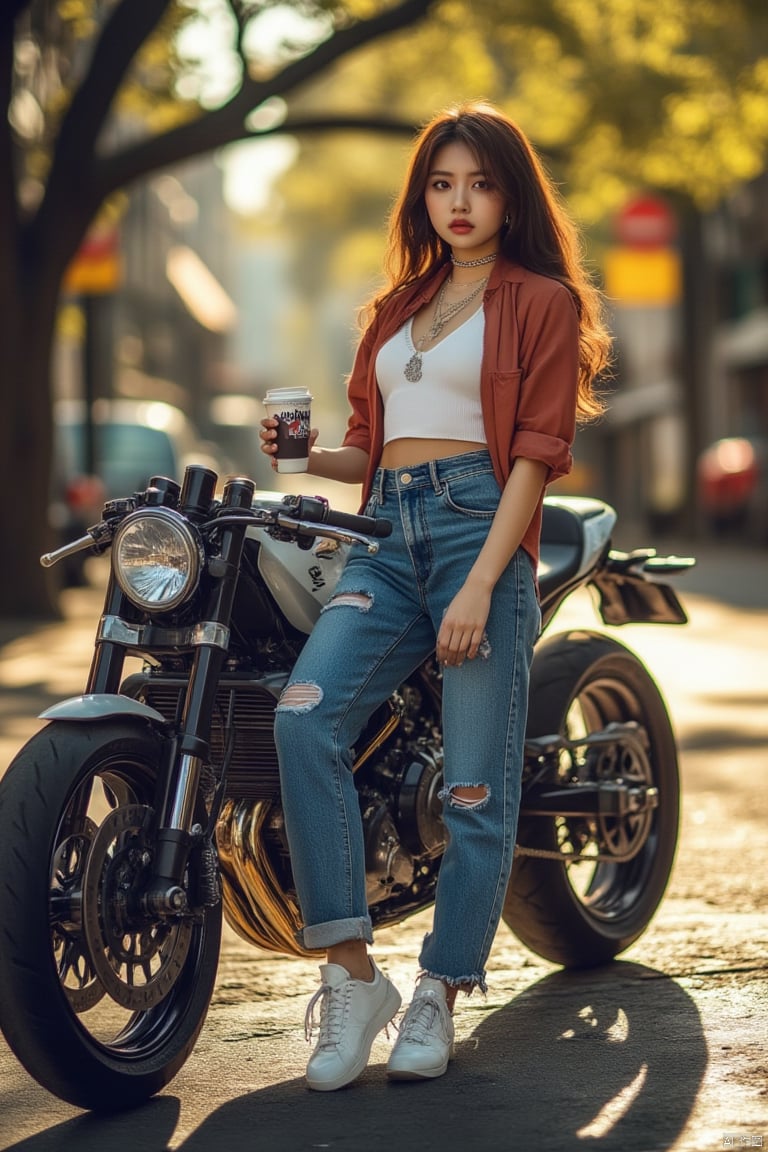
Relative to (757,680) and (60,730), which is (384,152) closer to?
(757,680)

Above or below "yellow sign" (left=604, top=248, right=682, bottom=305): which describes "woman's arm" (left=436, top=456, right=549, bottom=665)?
below

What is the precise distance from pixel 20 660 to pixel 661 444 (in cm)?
3562

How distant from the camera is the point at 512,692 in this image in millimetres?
4039

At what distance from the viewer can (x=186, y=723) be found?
379 centimetres

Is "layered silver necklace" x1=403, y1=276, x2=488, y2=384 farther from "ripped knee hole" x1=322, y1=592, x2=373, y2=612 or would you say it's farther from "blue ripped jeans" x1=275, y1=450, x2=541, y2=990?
"ripped knee hole" x1=322, y1=592, x2=373, y2=612

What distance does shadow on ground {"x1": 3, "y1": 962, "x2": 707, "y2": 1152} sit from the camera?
3502mm

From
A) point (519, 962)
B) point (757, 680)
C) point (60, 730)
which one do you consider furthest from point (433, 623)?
point (757, 680)

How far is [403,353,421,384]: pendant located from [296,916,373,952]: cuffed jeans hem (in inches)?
42.8

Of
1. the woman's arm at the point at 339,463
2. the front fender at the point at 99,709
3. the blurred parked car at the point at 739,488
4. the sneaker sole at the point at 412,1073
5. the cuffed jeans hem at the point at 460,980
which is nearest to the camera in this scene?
the front fender at the point at 99,709

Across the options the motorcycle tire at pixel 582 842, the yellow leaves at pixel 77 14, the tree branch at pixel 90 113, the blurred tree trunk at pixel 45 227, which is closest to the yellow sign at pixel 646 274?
the yellow leaves at pixel 77 14

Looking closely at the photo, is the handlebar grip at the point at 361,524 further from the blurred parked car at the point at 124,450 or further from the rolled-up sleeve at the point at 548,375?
the blurred parked car at the point at 124,450

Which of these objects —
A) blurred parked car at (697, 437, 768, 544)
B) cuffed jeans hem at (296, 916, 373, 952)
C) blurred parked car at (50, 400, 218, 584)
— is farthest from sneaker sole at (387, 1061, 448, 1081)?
blurred parked car at (697, 437, 768, 544)

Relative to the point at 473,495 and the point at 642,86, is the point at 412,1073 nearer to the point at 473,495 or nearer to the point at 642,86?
the point at 473,495

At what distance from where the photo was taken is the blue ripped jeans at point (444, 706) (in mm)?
3895
